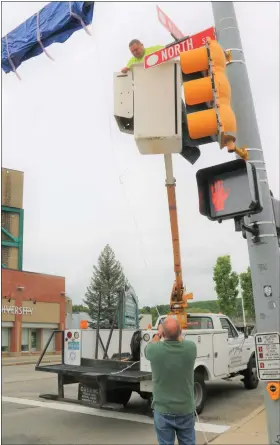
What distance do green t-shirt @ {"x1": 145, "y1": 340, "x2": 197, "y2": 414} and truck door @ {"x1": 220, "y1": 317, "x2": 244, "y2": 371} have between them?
6.44 metres

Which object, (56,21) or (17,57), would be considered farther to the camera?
(17,57)

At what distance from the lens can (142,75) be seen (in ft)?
16.2

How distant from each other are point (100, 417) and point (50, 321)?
1124 inches

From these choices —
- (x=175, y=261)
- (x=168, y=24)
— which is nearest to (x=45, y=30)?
(x=168, y=24)

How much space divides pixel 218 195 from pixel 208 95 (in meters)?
0.91

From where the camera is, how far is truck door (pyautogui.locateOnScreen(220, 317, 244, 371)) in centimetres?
1061

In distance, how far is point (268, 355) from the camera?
3.94 metres

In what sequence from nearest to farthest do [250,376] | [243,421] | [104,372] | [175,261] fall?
1. [243,421]
2. [104,372]
3. [175,261]
4. [250,376]

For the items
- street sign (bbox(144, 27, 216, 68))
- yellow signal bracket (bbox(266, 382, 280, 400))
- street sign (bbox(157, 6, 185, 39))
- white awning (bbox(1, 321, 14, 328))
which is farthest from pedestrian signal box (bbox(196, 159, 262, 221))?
white awning (bbox(1, 321, 14, 328))

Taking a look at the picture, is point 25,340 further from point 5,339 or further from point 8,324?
point 8,324

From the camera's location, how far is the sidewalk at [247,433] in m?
6.72

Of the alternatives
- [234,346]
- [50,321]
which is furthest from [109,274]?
[234,346]

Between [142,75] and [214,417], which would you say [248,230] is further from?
[214,417]

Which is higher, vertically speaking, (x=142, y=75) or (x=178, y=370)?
(x=142, y=75)
